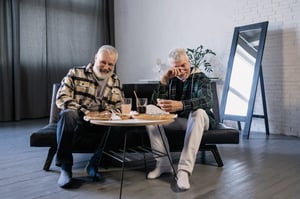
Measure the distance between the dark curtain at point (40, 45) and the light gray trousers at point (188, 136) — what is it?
375 centimetres

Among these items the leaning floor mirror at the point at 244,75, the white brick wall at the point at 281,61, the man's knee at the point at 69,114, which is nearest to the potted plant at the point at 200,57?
the leaning floor mirror at the point at 244,75

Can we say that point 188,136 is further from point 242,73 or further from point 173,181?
point 242,73

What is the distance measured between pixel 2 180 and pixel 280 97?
140 inches

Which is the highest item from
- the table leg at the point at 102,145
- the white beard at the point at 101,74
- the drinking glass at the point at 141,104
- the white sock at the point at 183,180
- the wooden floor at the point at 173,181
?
the white beard at the point at 101,74

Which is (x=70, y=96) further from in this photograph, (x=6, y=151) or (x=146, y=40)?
(x=146, y=40)

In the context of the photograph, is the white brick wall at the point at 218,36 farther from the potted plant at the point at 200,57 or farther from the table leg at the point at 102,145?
the table leg at the point at 102,145

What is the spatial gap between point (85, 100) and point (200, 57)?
292 cm

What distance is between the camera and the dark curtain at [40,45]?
17.9 feet

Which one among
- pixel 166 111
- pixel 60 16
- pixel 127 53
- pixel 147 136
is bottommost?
pixel 147 136

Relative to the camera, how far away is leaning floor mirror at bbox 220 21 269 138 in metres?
4.27

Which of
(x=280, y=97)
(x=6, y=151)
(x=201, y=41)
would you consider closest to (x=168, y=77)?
(x=6, y=151)

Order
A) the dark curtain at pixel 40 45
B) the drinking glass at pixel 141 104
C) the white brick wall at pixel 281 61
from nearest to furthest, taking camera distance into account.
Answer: the drinking glass at pixel 141 104 → the white brick wall at pixel 281 61 → the dark curtain at pixel 40 45

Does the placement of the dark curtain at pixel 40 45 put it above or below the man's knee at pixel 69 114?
above

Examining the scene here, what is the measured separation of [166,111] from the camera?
2.35 meters
